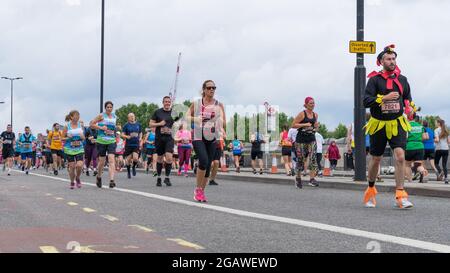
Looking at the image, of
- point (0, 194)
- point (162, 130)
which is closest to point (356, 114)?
point (162, 130)

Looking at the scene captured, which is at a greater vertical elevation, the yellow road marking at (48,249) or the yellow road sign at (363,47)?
the yellow road sign at (363,47)

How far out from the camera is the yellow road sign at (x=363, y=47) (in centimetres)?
1598

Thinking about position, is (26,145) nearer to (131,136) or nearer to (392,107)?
(131,136)

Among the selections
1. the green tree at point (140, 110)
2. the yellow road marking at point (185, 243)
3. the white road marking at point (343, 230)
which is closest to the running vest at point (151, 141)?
the white road marking at point (343, 230)

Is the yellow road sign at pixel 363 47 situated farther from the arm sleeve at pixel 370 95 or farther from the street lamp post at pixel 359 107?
the arm sleeve at pixel 370 95

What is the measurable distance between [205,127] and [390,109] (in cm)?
289

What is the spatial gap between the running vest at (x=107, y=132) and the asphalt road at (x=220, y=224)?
344 cm

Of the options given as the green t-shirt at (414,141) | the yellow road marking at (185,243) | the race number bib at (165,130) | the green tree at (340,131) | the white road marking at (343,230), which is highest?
the green tree at (340,131)

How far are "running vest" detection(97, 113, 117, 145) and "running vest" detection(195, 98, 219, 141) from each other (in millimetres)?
5038

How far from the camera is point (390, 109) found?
9.66 m

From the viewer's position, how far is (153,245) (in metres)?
6.25

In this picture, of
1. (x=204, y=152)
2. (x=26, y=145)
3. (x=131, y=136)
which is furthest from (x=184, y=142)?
(x=204, y=152)

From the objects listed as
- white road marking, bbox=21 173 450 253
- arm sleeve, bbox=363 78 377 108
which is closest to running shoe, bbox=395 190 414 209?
arm sleeve, bbox=363 78 377 108
